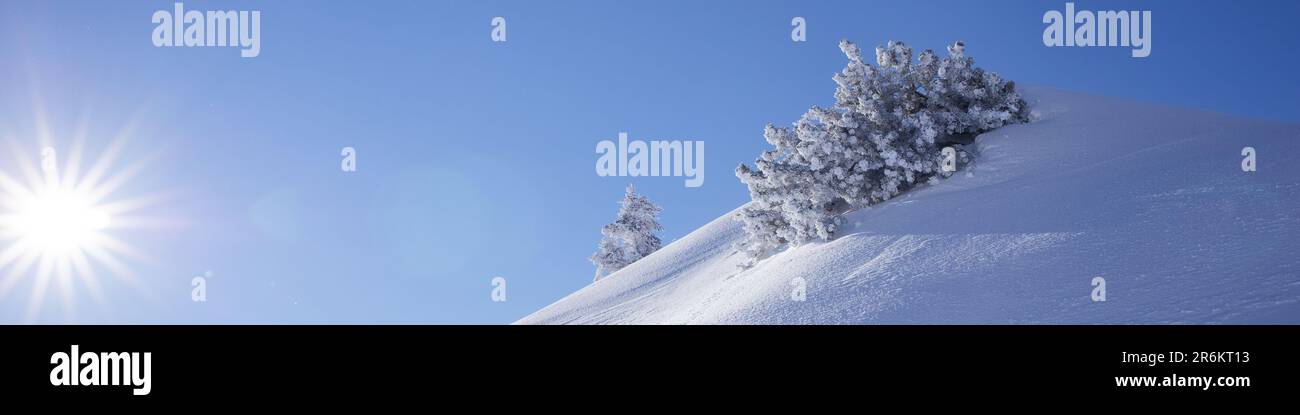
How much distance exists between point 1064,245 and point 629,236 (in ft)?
80.2

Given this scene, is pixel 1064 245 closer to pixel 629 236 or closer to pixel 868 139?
pixel 868 139

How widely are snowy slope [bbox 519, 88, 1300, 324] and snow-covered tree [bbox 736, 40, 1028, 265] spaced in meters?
0.53

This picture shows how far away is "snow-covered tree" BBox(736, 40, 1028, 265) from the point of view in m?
15.0

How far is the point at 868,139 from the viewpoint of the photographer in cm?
1552
